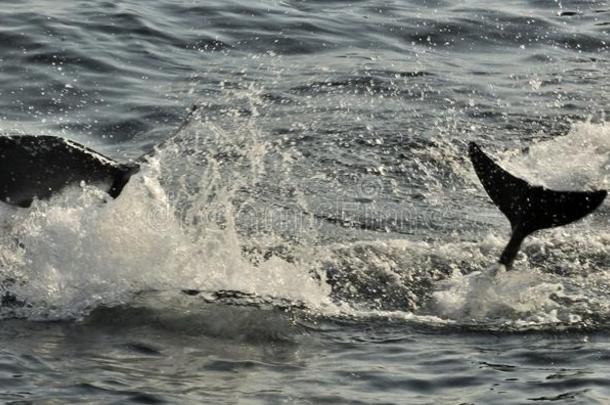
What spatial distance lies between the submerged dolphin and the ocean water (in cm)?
21

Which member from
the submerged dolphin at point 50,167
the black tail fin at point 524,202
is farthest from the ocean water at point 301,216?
the black tail fin at point 524,202

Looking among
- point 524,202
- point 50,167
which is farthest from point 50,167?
point 524,202

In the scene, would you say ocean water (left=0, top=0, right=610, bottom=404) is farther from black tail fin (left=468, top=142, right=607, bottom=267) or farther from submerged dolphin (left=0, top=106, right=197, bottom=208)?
black tail fin (left=468, top=142, right=607, bottom=267)

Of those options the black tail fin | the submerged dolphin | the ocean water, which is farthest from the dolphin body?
the black tail fin

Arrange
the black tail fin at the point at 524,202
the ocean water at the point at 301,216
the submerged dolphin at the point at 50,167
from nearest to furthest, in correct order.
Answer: the ocean water at the point at 301,216
the submerged dolphin at the point at 50,167
the black tail fin at the point at 524,202

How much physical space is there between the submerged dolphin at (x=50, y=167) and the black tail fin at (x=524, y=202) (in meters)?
2.37

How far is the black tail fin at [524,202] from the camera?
9.08 m

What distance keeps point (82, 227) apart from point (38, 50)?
660 centimetres

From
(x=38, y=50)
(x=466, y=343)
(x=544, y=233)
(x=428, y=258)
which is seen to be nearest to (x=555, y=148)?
(x=544, y=233)

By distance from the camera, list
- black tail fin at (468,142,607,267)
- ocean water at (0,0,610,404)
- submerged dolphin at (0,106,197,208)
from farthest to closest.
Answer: black tail fin at (468,142,607,267), submerged dolphin at (0,106,197,208), ocean water at (0,0,610,404)

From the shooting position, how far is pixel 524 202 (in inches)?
367

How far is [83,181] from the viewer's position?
871 cm

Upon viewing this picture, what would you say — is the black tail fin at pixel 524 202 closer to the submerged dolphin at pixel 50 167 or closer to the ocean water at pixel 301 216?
the ocean water at pixel 301 216

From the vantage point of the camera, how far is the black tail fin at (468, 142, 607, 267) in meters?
9.08
